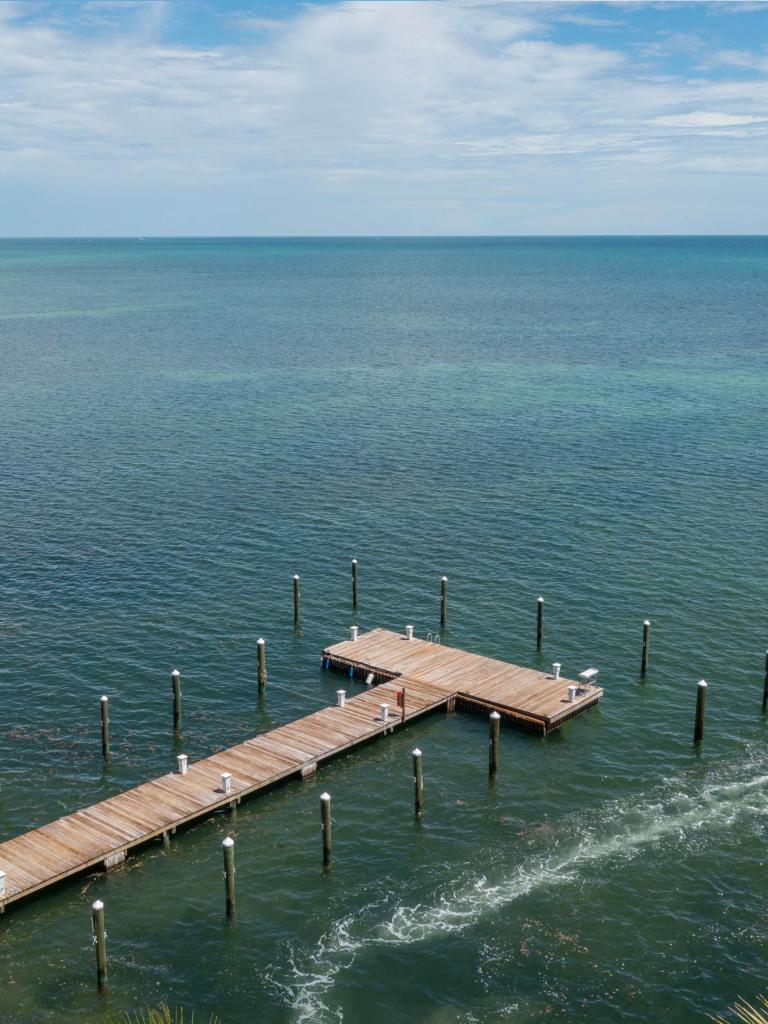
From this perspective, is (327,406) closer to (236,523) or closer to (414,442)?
(414,442)

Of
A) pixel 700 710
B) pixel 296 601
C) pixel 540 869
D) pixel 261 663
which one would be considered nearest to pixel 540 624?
pixel 700 710

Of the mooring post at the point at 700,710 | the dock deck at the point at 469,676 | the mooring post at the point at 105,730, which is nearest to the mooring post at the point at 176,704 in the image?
the mooring post at the point at 105,730

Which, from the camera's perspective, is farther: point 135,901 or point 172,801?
point 172,801

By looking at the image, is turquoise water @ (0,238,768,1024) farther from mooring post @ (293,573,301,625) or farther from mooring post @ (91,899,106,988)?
mooring post @ (293,573,301,625)

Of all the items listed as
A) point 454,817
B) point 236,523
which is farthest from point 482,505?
point 454,817

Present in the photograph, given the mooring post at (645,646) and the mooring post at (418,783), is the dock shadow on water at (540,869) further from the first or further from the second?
the mooring post at (645,646)

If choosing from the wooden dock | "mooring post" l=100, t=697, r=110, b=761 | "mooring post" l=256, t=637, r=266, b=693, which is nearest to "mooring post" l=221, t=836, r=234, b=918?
the wooden dock

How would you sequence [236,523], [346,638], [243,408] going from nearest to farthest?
1. [346,638]
2. [236,523]
3. [243,408]

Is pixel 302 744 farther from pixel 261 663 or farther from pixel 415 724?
pixel 261 663
